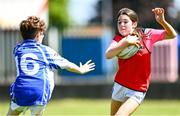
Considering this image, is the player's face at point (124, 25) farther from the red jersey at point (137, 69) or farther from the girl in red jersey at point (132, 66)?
the red jersey at point (137, 69)

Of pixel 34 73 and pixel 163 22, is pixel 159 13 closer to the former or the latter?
pixel 163 22

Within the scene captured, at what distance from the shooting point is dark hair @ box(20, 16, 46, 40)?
1010cm

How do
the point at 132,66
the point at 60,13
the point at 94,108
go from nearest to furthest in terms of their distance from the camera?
the point at 132,66 < the point at 94,108 < the point at 60,13

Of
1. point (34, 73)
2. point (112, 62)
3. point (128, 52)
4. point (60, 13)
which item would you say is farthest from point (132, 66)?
point (60, 13)

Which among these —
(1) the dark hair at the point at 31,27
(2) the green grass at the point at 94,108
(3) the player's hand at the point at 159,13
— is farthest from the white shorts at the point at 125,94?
(2) the green grass at the point at 94,108

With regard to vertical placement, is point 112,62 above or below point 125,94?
below

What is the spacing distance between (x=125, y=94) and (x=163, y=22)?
0.99 m

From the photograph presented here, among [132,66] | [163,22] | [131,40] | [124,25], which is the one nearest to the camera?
[131,40]

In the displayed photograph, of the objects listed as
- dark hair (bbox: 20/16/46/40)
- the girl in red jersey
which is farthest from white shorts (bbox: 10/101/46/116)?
the girl in red jersey

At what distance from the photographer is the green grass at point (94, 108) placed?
1817cm

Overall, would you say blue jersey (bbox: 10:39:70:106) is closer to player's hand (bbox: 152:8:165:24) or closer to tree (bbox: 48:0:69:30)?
player's hand (bbox: 152:8:165:24)

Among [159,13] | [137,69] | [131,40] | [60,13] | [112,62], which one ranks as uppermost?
[159,13]

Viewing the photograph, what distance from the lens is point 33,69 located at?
10.1 meters

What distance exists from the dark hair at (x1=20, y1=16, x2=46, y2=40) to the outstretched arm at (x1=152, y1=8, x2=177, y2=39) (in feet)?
5.03
